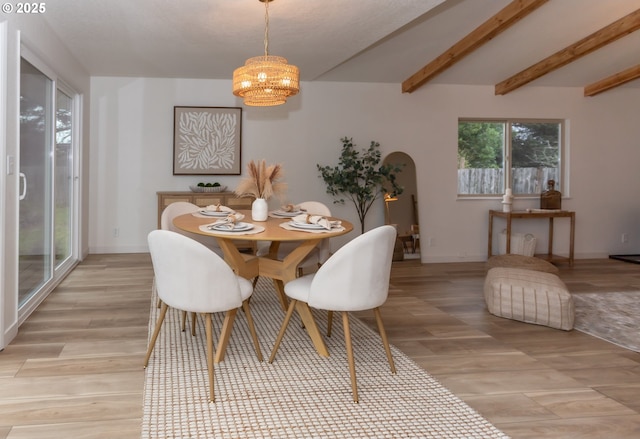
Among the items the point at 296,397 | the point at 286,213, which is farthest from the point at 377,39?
the point at 296,397

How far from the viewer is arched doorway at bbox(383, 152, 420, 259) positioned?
21.8 feet

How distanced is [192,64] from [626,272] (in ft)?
17.3

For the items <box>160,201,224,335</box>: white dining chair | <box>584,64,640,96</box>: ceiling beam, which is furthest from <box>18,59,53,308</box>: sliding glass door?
<box>584,64,640,96</box>: ceiling beam

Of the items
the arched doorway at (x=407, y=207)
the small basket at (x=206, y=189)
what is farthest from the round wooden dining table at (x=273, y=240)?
the arched doorway at (x=407, y=207)

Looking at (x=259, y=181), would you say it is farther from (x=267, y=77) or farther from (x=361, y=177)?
(x=361, y=177)

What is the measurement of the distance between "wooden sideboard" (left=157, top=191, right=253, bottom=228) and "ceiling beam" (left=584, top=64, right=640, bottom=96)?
4597 mm

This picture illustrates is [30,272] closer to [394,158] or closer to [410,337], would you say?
[410,337]

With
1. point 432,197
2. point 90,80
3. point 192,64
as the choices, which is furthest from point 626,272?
point 90,80

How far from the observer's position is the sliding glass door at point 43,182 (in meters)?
3.76

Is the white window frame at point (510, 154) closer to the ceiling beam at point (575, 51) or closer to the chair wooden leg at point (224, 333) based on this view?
the ceiling beam at point (575, 51)

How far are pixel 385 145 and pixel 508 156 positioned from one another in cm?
165

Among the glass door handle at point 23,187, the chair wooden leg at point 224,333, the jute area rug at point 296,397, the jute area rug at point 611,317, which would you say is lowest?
the jute area rug at point 296,397

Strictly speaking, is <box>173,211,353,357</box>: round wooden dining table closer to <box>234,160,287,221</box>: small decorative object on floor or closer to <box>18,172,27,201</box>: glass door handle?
<box>234,160,287,221</box>: small decorative object on floor

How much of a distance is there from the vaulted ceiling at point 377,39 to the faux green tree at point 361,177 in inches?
35.8
